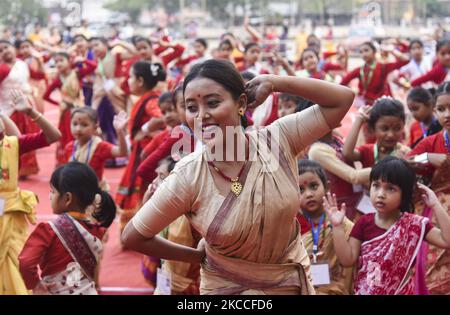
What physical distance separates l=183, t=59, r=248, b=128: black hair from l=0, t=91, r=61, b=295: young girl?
1.87m

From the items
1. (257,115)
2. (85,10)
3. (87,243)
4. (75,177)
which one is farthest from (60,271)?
(85,10)

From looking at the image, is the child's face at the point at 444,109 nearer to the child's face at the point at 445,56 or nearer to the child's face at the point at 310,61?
the child's face at the point at 445,56

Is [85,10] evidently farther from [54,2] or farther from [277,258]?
[277,258]

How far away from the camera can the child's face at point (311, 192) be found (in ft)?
12.2

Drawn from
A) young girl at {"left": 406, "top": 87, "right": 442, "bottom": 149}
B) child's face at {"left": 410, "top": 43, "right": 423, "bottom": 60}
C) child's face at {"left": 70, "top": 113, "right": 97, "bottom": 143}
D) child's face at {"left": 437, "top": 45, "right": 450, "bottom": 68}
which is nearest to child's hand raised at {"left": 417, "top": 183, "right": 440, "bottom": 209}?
young girl at {"left": 406, "top": 87, "right": 442, "bottom": 149}

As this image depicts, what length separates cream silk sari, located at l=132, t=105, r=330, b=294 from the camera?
7.56 ft

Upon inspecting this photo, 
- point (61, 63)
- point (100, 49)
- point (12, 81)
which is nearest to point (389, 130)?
point (12, 81)

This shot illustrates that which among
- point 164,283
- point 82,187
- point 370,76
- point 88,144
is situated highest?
point 82,187

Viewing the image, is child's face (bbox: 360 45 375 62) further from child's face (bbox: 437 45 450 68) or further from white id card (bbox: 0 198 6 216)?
white id card (bbox: 0 198 6 216)

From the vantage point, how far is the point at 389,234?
11.1ft

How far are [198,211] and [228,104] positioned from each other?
35cm

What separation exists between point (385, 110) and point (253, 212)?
2.12m

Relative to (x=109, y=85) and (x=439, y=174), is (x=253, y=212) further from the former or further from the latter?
(x=109, y=85)
